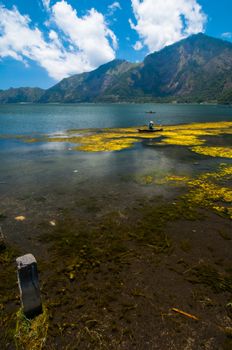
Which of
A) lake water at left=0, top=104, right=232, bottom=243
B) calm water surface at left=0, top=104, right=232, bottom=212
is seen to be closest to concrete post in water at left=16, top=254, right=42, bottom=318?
lake water at left=0, top=104, right=232, bottom=243

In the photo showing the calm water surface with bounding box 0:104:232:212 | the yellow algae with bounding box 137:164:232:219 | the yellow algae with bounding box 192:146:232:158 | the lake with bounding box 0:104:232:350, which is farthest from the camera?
the yellow algae with bounding box 192:146:232:158

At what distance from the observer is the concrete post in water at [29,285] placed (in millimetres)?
7609

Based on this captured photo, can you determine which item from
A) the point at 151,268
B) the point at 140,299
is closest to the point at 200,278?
the point at 151,268

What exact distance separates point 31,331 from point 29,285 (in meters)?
1.60

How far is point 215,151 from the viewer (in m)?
35.8

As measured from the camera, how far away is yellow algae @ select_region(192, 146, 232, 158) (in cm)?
3325

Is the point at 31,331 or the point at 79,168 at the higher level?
the point at 31,331

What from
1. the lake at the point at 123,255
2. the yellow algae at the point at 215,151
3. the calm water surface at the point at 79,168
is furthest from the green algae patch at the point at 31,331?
→ the yellow algae at the point at 215,151

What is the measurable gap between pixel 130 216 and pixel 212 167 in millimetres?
15435

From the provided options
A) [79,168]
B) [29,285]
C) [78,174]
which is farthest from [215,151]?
[29,285]

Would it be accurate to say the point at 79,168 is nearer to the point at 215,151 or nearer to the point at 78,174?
the point at 78,174

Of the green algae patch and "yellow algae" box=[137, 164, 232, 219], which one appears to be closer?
the green algae patch

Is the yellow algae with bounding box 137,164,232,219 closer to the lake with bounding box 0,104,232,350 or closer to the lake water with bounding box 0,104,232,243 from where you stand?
the lake with bounding box 0,104,232,350

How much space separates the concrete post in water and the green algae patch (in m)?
0.21
